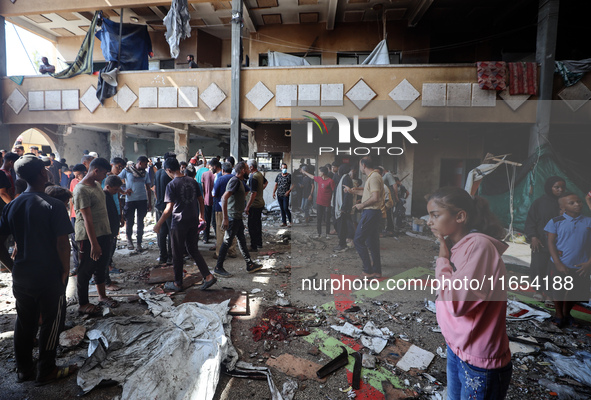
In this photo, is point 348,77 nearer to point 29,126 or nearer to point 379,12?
point 379,12

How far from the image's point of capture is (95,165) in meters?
3.43

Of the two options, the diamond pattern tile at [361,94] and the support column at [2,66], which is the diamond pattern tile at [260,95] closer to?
the diamond pattern tile at [361,94]

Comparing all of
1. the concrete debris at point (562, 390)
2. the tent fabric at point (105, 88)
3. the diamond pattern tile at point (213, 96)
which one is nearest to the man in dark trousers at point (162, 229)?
the diamond pattern tile at point (213, 96)

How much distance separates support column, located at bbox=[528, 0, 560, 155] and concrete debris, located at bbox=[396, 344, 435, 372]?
271 inches

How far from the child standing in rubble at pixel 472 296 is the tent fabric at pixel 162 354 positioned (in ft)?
6.26

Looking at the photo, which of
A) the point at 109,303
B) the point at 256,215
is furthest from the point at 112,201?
the point at 256,215

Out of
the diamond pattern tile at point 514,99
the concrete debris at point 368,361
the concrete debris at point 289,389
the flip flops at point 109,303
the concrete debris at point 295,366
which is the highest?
the diamond pattern tile at point 514,99

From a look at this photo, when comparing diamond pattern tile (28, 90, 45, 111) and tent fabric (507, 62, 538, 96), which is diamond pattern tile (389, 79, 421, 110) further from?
diamond pattern tile (28, 90, 45, 111)

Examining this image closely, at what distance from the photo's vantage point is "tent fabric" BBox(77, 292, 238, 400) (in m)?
2.25

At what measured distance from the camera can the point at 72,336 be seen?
2.94 metres

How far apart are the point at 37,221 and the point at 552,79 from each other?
10.7 metres

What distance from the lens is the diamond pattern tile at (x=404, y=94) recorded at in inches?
298

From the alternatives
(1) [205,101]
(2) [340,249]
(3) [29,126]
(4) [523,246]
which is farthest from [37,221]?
(3) [29,126]

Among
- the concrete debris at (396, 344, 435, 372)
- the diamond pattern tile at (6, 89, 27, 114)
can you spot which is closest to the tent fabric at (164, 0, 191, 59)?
the diamond pattern tile at (6, 89, 27, 114)
